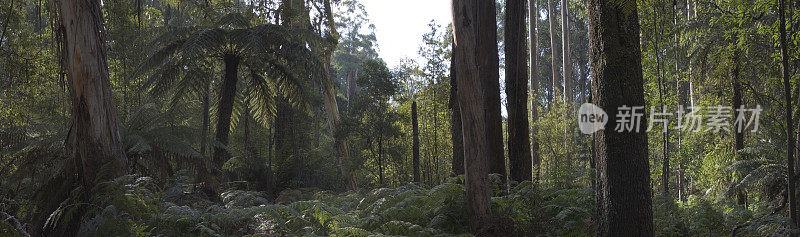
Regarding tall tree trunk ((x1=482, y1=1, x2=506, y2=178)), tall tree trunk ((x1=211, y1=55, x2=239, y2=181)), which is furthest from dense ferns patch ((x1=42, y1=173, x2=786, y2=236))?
tall tree trunk ((x1=211, y1=55, x2=239, y2=181))

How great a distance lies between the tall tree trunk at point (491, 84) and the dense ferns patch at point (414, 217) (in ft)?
1.95

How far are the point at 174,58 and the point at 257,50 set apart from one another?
7.71ft

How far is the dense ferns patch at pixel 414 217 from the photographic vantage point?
5.81m

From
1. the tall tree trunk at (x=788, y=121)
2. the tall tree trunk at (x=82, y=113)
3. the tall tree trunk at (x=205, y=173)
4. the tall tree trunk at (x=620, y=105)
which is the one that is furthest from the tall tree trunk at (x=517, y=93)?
the tall tree trunk at (x=82, y=113)

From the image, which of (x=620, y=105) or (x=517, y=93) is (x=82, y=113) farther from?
(x=517, y=93)

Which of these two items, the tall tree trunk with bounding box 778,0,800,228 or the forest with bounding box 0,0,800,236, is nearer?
the forest with bounding box 0,0,800,236

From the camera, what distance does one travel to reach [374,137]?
17.5 metres

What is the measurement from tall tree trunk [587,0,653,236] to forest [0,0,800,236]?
0.06 ft

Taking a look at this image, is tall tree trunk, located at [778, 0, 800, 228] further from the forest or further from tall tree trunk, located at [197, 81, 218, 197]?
tall tree trunk, located at [197, 81, 218, 197]

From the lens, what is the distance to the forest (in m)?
5.13

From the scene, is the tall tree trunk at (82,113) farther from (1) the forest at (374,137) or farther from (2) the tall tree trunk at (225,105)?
(2) the tall tree trunk at (225,105)

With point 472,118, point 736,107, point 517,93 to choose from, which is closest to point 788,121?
point 472,118

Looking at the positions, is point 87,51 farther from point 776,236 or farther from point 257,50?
point 776,236

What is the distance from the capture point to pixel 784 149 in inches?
403
